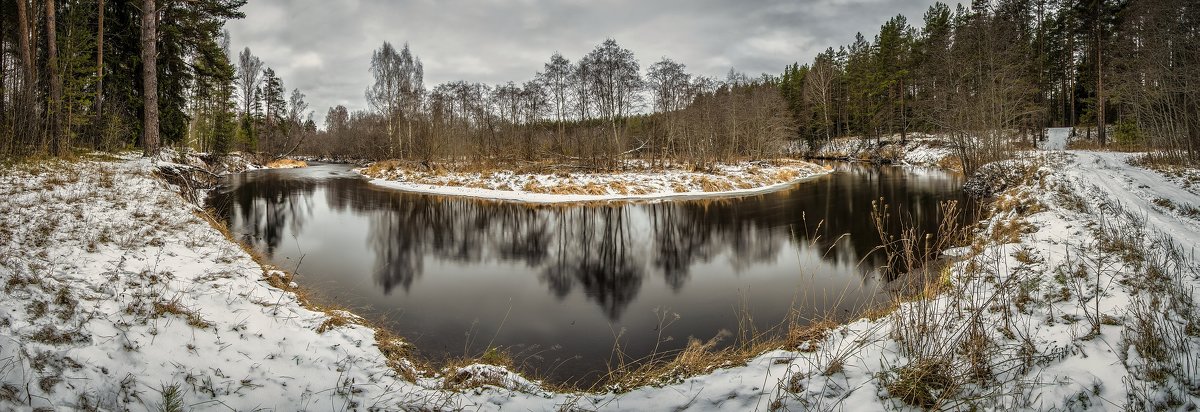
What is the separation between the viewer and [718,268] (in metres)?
8.55

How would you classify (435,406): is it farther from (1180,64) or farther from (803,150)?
(803,150)

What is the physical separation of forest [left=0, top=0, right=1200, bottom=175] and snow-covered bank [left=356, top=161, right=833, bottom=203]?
151 inches

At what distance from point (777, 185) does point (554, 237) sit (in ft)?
61.0

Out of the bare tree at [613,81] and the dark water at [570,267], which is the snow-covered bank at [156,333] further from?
the bare tree at [613,81]

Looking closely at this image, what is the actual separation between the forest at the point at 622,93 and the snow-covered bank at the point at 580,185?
3834 mm

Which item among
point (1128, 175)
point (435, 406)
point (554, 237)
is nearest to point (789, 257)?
point (554, 237)

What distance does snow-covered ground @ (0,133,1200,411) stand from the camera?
278cm

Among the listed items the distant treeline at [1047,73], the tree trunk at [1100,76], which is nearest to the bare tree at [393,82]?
the distant treeline at [1047,73]

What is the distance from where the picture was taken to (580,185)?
69.7 ft

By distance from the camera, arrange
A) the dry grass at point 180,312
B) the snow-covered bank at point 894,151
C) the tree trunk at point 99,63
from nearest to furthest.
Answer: the dry grass at point 180,312 → the tree trunk at point 99,63 → the snow-covered bank at point 894,151

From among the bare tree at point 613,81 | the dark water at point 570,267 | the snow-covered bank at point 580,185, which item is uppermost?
the bare tree at point 613,81

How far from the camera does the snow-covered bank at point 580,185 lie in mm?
20500

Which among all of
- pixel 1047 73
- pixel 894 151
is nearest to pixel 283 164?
pixel 894 151

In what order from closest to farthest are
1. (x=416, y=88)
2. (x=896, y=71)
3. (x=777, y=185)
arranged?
(x=777, y=185)
(x=416, y=88)
(x=896, y=71)
